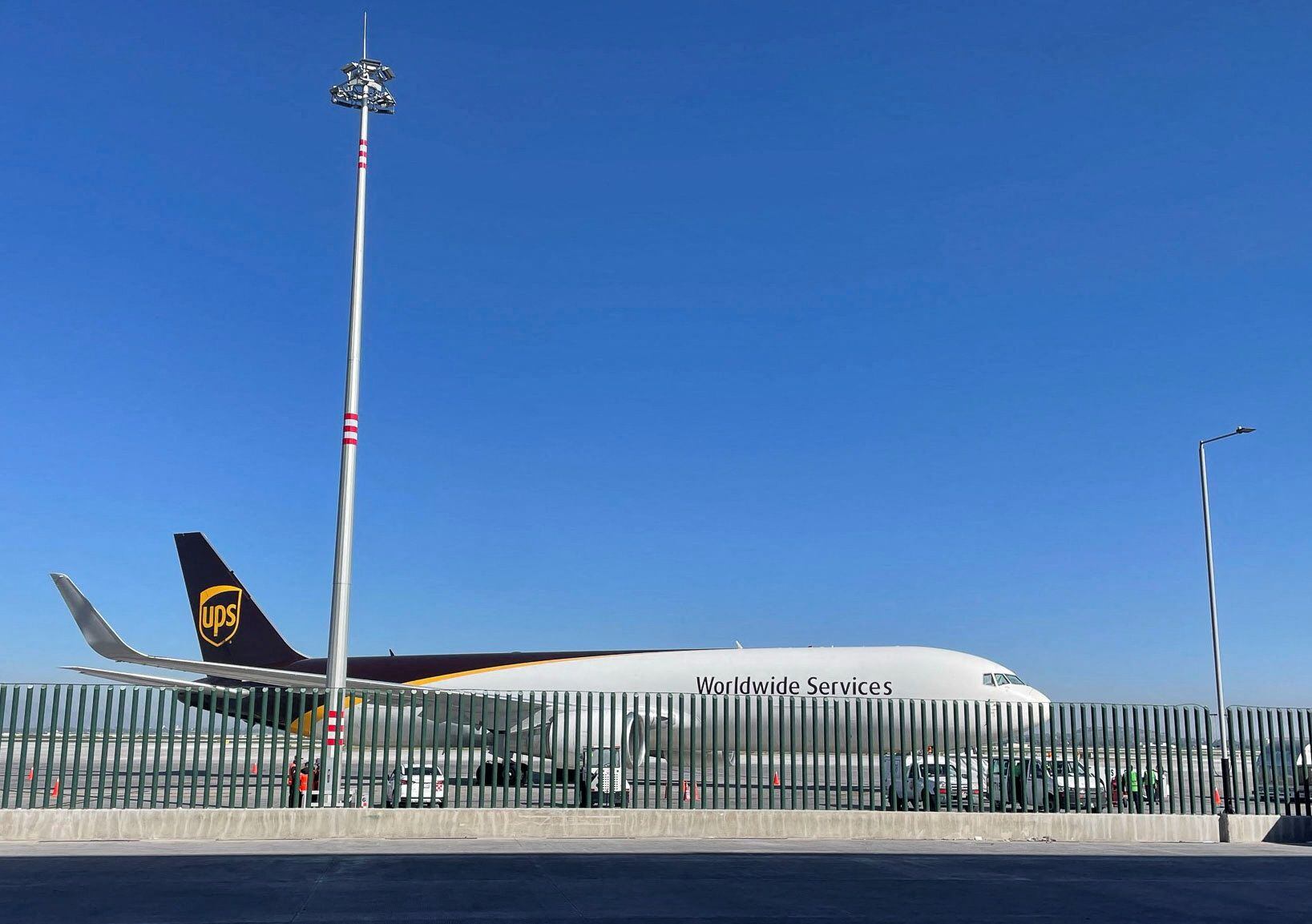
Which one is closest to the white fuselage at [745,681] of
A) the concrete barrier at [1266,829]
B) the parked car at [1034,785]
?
the parked car at [1034,785]

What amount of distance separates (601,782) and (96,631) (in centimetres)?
2082

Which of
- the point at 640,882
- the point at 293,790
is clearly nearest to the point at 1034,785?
the point at 640,882

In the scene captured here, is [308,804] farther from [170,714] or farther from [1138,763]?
[1138,763]

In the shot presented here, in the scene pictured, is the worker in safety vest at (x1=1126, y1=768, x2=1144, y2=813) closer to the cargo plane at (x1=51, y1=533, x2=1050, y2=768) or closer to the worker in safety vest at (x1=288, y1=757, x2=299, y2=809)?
the cargo plane at (x1=51, y1=533, x2=1050, y2=768)

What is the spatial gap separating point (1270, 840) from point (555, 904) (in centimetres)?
1428

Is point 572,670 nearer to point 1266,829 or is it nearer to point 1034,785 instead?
point 1034,785

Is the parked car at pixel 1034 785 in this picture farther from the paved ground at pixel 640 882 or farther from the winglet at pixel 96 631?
the winglet at pixel 96 631

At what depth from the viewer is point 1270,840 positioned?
59.7 ft

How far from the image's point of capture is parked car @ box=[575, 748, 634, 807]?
17.0 metres

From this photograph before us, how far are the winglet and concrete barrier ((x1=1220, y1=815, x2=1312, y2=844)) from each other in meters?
28.3

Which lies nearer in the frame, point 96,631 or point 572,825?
point 572,825

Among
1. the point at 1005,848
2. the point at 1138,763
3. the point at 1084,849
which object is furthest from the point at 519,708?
the point at 1138,763

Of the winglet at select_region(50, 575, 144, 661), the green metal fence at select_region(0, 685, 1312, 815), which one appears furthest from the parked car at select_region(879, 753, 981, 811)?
the winglet at select_region(50, 575, 144, 661)

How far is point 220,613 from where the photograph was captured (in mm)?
40438
